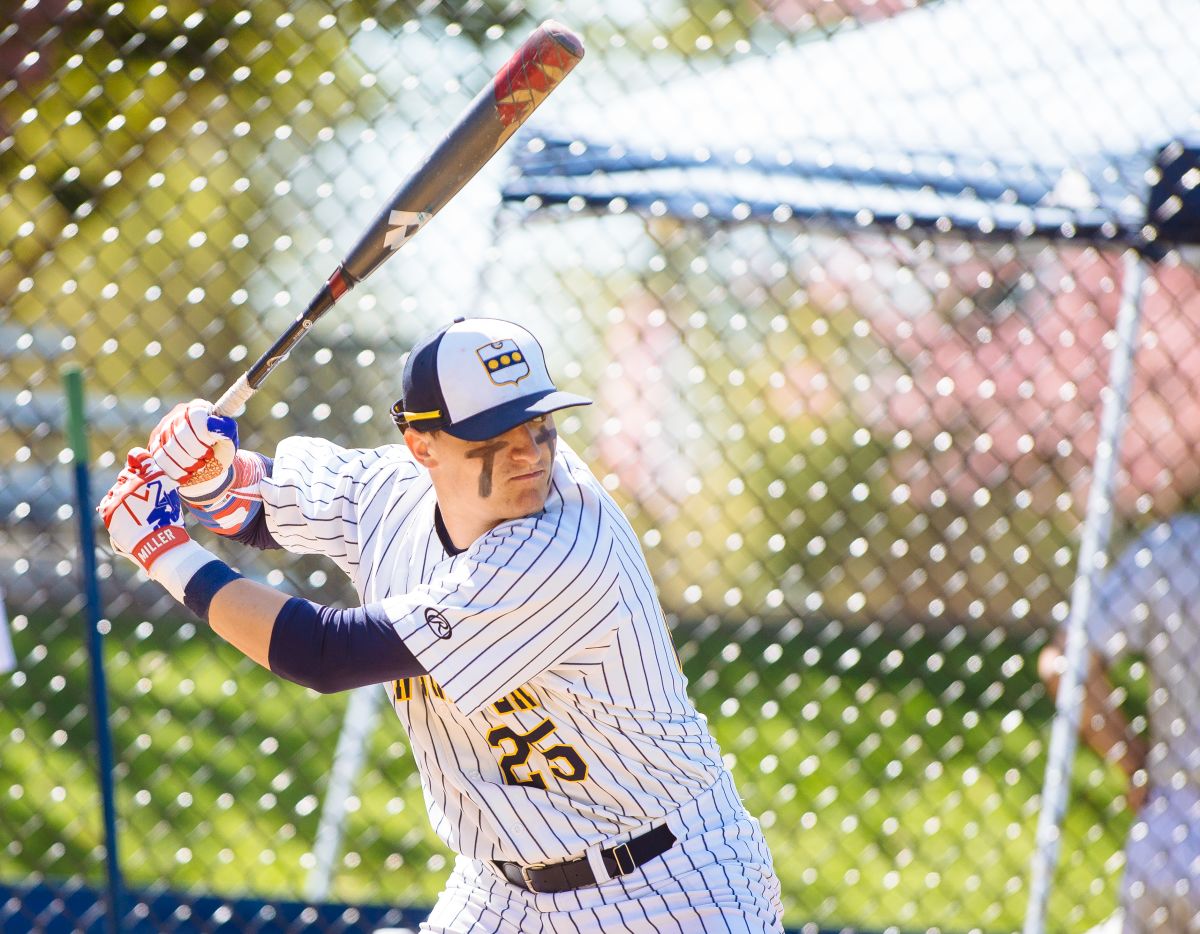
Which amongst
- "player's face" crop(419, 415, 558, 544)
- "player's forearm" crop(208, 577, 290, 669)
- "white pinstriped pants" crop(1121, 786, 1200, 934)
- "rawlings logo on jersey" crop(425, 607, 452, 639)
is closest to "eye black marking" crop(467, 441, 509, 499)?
"player's face" crop(419, 415, 558, 544)

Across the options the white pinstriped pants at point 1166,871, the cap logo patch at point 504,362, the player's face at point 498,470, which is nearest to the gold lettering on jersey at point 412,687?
the player's face at point 498,470

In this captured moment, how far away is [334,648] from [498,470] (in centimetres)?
33

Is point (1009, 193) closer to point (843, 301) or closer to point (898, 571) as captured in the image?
point (843, 301)

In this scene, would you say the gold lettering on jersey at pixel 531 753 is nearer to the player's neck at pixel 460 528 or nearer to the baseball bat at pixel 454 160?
the player's neck at pixel 460 528

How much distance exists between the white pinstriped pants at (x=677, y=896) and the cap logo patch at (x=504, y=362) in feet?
2.30

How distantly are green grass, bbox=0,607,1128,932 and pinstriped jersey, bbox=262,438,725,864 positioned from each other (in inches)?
54.9

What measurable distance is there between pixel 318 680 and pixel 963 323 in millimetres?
4673

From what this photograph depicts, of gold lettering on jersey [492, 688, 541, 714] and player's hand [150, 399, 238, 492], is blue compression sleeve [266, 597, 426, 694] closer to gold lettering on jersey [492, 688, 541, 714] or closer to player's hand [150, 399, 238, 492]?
gold lettering on jersey [492, 688, 541, 714]

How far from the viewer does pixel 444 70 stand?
301cm

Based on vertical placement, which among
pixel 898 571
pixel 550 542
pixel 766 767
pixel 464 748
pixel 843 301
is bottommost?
pixel 898 571

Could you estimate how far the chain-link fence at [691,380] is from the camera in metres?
2.83

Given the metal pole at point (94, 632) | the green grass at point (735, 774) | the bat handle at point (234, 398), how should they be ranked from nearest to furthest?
1. the bat handle at point (234, 398)
2. the metal pole at point (94, 632)
3. the green grass at point (735, 774)

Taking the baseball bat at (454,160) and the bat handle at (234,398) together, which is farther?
the bat handle at (234,398)

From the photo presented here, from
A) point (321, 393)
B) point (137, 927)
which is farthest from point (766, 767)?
point (321, 393)
